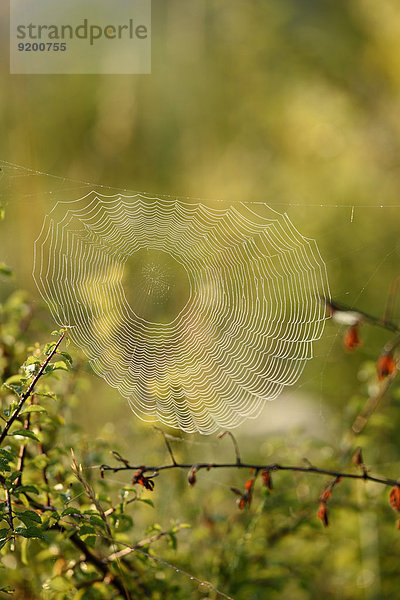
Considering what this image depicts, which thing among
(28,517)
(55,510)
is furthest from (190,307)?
(28,517)

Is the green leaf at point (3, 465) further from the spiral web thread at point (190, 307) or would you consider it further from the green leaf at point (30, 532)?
the spiral web thread at point (190, 307)

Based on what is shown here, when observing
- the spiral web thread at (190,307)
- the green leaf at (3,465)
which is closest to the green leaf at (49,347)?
the green leaf at (3,465)

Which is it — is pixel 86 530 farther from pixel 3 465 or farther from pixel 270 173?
pixel 270 173

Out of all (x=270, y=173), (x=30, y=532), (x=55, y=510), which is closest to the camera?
(x=30, y=532)

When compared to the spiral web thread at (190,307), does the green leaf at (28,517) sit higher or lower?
lower

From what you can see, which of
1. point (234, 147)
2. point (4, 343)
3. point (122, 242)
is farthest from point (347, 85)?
point (4, 343)

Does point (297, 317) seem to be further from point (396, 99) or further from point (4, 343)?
point (396, 99)
